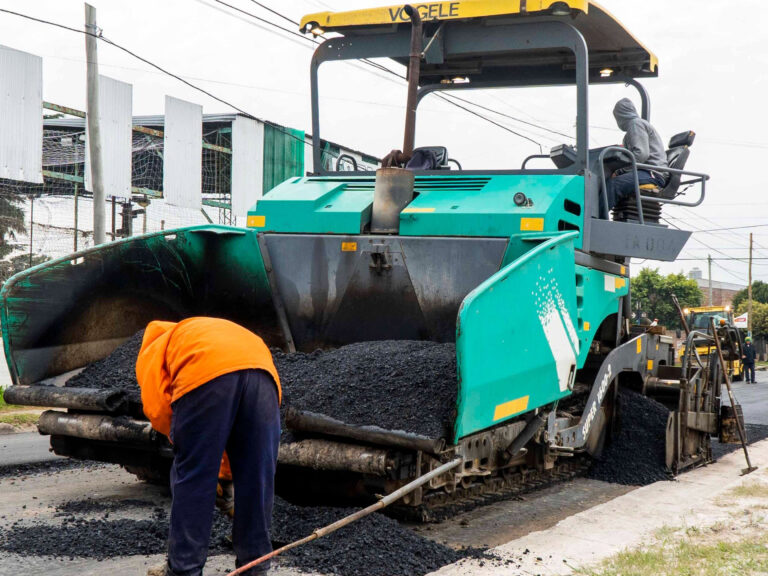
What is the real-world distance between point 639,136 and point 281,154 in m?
12.2

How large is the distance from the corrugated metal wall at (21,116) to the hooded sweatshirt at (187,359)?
9576 mm

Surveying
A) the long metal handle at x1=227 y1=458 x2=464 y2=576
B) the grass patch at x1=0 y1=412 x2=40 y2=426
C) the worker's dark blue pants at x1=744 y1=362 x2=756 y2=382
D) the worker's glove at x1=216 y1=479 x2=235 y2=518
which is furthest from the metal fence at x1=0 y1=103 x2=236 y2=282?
the worker's dark blue pants at x1=744 y1=362 x2=756 y2=382

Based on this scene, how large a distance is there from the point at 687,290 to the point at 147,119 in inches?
1569

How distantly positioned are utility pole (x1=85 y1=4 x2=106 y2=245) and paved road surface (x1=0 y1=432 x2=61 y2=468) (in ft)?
10.0

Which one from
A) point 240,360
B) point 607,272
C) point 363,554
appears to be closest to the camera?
point 240,360

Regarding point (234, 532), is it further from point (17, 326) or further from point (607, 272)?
point (607, 272)

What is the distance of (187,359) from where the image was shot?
314 cm

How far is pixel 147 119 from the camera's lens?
51.3ft

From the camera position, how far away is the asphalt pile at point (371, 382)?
4.14 m

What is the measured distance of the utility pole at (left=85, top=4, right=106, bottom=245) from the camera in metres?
10.9

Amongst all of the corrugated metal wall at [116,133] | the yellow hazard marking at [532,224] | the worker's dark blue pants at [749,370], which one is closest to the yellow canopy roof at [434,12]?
the yellow hazard marking at [532,224]

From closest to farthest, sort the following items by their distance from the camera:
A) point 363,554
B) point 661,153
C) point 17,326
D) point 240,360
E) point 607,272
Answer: point 240,360 → point 363,554 → point 17,326 → point 607,272 → point 661,153

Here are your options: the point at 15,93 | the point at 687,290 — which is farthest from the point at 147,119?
the point at 687,290

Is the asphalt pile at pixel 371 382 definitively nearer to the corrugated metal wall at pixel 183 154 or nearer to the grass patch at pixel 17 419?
the grass patch at pixel 17 419
